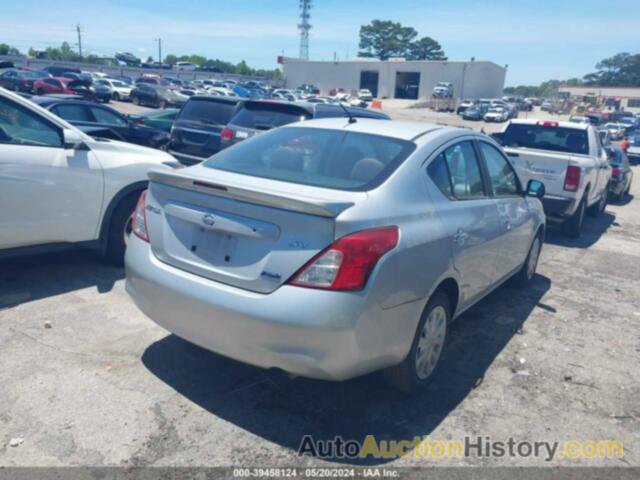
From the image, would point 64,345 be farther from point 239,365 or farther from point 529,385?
point 529,385

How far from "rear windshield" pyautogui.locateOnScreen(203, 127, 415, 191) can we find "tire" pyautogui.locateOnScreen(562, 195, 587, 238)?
20.7 ft

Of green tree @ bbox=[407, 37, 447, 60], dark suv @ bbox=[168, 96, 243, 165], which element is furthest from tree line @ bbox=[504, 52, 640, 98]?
dark suv @ bbox=[168, 96, 243, 165]

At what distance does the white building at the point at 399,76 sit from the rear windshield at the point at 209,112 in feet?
261

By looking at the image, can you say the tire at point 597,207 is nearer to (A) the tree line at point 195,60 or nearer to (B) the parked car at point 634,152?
(B) the parked car at point 634,152

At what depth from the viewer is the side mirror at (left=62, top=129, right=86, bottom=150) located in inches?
195

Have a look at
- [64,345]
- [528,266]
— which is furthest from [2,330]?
[528,266]

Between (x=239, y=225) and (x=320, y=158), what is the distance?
0.98 metres

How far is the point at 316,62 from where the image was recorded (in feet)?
310

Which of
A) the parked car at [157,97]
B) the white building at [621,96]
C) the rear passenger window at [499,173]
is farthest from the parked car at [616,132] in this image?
the white building at [621,96]

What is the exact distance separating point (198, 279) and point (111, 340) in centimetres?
139

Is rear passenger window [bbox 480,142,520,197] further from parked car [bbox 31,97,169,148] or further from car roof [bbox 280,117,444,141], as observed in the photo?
parked car [bbox 31,97,169,148]

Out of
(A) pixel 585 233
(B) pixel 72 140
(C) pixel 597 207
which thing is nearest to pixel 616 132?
(C) pixel 597 207

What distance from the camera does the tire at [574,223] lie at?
29.6 feet

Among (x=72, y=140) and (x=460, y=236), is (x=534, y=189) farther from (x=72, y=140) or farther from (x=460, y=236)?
(x=72, y=140)
